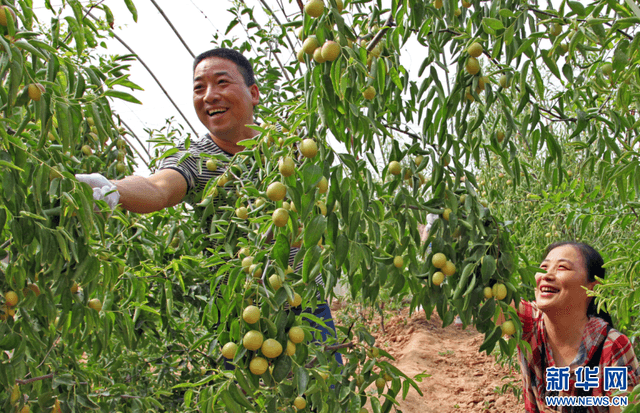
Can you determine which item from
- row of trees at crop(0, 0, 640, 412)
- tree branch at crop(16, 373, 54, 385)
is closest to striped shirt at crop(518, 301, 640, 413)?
row of trees at crop(0, 0, 640, 412)

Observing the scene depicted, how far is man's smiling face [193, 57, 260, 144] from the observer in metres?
1.81

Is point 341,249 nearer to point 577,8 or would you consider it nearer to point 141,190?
point 577,8

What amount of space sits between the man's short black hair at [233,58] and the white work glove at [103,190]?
2.55ft

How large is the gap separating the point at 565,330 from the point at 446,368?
2.60m

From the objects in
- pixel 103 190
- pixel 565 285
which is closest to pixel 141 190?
pixel 103 190

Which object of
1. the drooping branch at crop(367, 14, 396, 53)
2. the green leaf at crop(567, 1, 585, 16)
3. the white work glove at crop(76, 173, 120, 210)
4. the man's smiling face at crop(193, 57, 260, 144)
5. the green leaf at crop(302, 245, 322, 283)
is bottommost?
the green leaf at crop(302, 245, 322, 283)

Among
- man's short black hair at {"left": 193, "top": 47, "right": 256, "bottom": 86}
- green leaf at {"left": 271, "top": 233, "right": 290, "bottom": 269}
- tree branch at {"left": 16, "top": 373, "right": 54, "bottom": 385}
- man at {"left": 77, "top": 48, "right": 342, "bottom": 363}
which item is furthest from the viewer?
man's short black hair at {"left": 193, "top": 47, "right": 256, "bottom": 86}

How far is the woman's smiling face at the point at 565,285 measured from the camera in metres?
1.90

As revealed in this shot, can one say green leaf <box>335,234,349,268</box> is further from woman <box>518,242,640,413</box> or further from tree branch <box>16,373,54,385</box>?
woman <box>518,242,640,413</box>

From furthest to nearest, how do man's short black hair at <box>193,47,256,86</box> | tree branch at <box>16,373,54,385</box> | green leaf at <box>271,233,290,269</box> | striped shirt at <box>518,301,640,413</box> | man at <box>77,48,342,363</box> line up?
1. man's short black hair at <box>193,47,256,86</box>
2. striped shirt at <box>518,301,640,413</box>
3. man at <box>77,48,342,363</box>
4. tree branch at <box>16,373,54,385</box>
5. green leaf at <box>271,233,290,269</box>

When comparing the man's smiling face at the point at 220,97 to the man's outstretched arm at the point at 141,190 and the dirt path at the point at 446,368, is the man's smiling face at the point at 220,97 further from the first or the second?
the dirt path at the point at 446,368

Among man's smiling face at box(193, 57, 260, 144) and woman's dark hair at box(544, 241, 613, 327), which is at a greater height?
man's smiling face at box(193, 57, 260, 144)

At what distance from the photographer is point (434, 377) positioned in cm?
420

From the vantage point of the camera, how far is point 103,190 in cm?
119
